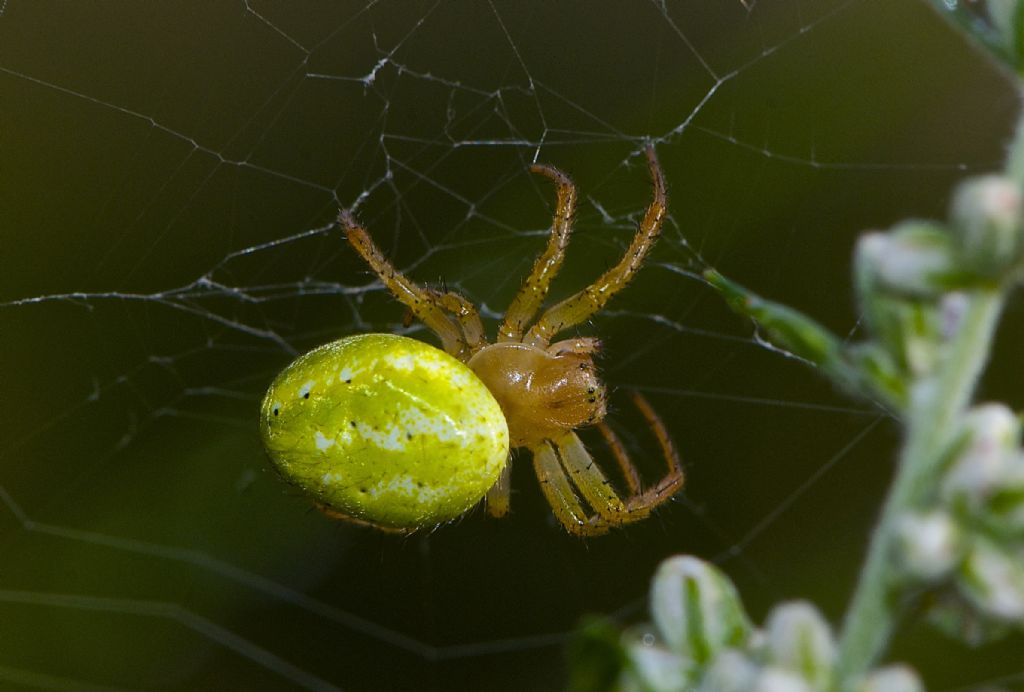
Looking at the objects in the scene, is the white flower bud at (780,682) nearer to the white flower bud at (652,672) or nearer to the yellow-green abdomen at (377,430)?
the white flower bud at (652,672)

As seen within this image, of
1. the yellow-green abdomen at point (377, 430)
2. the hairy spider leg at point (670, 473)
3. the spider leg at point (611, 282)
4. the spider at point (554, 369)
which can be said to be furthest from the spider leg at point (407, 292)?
the hairy spider leg at point (670, 473)

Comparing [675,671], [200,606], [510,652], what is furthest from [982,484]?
[200,606]

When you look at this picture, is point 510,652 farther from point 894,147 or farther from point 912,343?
point 912,343

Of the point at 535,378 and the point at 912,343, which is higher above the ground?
the point at 535,378

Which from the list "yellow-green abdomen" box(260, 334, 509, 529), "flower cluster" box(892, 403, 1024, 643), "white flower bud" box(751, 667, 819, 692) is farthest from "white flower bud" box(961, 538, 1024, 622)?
"yellow-green abdomen" box(260, 334, 509, 529)

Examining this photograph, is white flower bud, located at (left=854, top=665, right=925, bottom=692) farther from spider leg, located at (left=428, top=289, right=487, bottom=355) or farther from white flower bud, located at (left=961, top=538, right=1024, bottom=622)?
spider leg, located at (left=428, top=289, right=487, bottom=355)

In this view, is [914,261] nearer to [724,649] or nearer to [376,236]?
[724,649]
